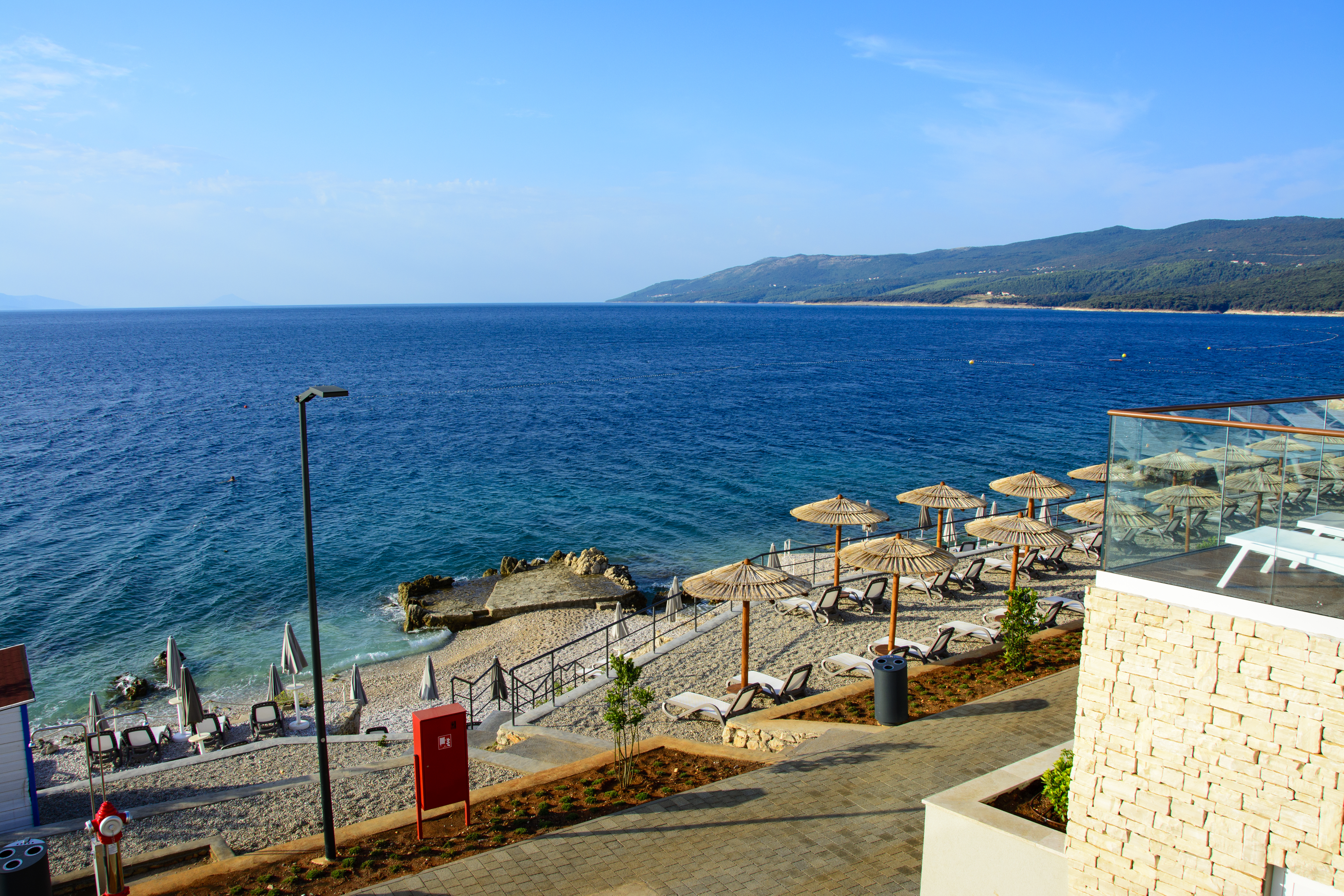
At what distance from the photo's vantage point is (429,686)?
16.8 meters

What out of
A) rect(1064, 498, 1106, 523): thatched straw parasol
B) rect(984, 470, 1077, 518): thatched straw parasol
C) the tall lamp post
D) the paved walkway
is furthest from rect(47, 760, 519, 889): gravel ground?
rect(1064, 498, 1106, 523): thatched straw parasol

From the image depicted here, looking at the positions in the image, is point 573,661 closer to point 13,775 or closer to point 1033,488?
A: point 13,775

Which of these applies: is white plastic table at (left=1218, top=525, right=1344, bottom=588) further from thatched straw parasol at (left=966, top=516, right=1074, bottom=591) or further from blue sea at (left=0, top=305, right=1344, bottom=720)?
blue sea at (left=0, top=305, right=1344, bottom=720)

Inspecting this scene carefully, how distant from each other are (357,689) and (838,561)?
10894 mm

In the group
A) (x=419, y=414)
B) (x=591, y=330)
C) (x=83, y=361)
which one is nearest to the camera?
(x=419, y=414)

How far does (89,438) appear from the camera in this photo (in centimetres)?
Result: 5178

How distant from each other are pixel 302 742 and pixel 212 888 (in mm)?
6407

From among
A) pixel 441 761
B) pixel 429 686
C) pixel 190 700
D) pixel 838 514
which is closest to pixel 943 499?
pixel 838 514

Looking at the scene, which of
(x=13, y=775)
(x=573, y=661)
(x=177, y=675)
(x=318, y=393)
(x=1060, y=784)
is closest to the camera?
(x=1060, y=784)

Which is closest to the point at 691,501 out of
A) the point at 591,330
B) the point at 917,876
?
the point at 917,876

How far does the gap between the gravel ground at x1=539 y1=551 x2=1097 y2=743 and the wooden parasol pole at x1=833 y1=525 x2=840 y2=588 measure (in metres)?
0.68

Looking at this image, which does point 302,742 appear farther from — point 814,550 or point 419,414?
point 419,414

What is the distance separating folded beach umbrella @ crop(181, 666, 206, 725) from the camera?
1520 centimetres

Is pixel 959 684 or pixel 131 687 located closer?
pixel 959 684
